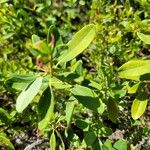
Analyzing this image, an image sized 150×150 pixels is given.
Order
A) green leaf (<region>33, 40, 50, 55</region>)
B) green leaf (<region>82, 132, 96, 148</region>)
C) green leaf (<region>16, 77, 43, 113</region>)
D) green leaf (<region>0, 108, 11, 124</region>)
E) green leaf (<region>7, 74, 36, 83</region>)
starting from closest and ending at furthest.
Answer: green leaf (<region>33, 40, 50, 55</region>) < green leaf (<region>16, 77, 43, 113</region>) < green leaf (<region>7, 74, 36, 83</region>) < green leaf (<region>82, 132, 96, 148</region>) < green leaf (<region>0, 108, 11, 124</region>)

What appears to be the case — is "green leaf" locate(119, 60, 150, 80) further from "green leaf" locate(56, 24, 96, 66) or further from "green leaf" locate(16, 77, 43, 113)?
"green leaf" locate(16, 77, 43, 113)

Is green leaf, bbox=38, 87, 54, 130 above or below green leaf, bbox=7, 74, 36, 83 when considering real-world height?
below

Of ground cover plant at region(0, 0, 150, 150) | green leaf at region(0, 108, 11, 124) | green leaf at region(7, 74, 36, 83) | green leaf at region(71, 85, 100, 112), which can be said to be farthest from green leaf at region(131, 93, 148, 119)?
green leaf at region(0, 108, 11, 124)

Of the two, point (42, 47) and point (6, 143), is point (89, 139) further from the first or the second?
point (42, 47)

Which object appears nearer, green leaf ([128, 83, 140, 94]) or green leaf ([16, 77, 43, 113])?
green leaf ([16, 77, 43, 113])

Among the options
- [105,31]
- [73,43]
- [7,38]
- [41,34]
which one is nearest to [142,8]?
[105,31]

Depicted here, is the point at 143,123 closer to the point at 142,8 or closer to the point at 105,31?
the point at 105,31

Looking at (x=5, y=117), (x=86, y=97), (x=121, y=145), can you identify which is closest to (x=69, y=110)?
(x=86, y=97)
